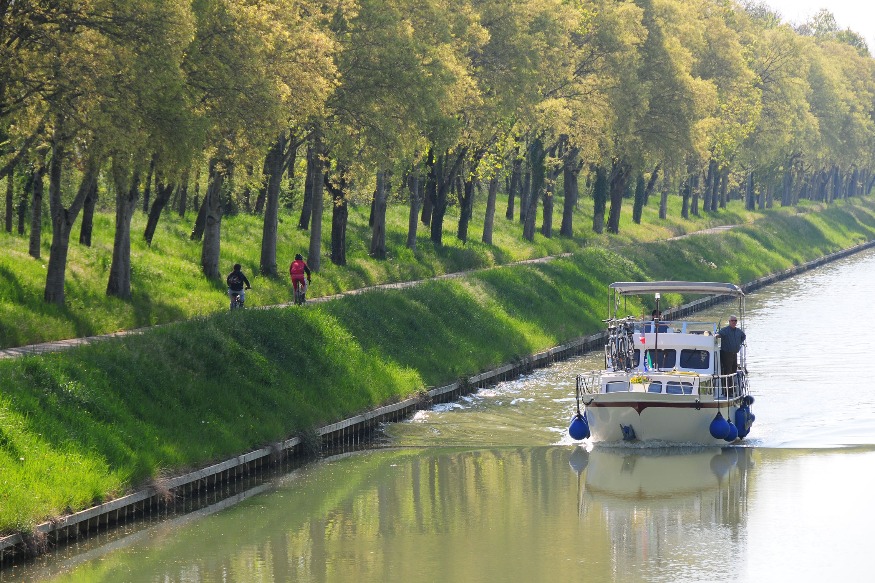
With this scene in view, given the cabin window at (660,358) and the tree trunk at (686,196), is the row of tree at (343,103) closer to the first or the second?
the tree trunk at (686,196)

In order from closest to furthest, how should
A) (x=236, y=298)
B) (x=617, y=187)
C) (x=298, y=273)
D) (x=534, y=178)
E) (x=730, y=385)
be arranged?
(x=730, y=385)
(x=236, y=298)
(x=298, y=273)
(x=534, y=178)
(x=617, y=187)

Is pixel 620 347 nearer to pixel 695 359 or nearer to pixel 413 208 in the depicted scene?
pixel 695 359

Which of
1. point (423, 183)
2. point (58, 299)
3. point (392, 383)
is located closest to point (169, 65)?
point (58, 299)

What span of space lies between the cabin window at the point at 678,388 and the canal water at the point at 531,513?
5.35 ft

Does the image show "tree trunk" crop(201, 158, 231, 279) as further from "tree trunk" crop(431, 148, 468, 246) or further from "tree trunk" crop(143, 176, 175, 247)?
"tree trunk" crop(431, 148, 468, 246)

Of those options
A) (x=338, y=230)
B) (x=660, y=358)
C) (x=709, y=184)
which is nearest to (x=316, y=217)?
(x=338, y=230)

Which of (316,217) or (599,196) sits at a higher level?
(599,196)

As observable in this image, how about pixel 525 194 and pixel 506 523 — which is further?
pixel 525 194

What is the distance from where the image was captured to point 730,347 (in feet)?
128

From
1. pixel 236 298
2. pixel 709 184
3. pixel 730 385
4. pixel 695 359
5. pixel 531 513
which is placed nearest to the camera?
pixel 531 513

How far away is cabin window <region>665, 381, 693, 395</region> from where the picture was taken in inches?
1467

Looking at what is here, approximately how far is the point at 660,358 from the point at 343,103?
16542mm

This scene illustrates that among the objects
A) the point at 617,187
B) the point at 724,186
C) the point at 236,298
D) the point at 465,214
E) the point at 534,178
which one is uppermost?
the point at 724,186

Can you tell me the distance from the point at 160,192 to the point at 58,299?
46.2 feet
